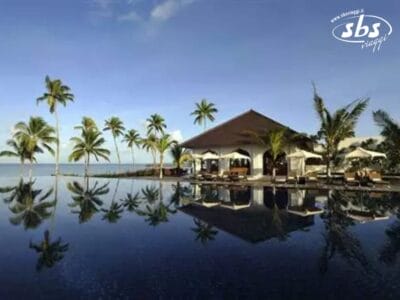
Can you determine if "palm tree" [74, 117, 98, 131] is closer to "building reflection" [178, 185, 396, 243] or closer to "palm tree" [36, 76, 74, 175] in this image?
"palm tree" [36, 76, 74, 175]

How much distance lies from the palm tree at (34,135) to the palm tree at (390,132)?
3218 cm

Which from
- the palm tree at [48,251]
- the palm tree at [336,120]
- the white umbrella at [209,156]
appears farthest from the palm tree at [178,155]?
the palm tree at [48,251]

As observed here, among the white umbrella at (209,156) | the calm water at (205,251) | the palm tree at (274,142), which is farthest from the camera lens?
the white umbrella at (209,156)

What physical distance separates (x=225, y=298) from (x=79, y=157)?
3755cm

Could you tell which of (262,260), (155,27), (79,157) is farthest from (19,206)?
(79,157)

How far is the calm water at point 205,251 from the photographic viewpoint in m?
5.90

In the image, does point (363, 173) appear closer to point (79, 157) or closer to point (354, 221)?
point (354, 221)

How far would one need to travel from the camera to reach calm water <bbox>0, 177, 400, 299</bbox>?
590 centimetres

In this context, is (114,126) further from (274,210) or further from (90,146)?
(274,210)

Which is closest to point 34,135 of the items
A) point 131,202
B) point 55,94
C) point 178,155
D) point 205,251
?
point 55,94

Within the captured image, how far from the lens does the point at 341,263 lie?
7184 millimetres

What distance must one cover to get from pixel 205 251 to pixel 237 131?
23.4 m

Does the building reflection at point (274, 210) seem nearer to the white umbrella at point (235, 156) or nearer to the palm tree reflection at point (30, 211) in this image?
the palm tree reflection at point (30, 211)

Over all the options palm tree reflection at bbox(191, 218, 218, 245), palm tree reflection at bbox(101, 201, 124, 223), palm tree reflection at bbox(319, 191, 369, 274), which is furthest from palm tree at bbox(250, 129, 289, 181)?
palm tree reflection at bbox(191, 218, 218, 245)
